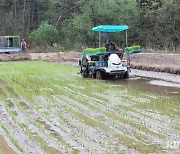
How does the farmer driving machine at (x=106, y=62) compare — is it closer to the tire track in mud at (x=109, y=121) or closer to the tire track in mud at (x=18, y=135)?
the tire track in mud at (x=109, y=121)

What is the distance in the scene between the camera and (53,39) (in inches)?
1628

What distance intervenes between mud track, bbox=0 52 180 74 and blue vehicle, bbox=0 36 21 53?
4.44 m

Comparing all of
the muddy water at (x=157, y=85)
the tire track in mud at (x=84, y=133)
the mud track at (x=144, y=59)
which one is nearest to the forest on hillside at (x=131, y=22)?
the mud track at (x=144, y=59)

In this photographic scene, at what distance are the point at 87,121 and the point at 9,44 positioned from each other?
33.2 m

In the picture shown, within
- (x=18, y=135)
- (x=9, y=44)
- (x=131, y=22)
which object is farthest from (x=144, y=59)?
(x=9, y=44)

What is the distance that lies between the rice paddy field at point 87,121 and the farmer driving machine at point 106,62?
9.70ft

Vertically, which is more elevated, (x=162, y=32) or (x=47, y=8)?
(x=47, y=8)

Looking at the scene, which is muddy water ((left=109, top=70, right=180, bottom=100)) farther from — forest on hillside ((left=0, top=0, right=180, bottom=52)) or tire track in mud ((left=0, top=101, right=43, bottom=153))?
forest on hillside ((left=0, top=0, right=180, bottom=52))

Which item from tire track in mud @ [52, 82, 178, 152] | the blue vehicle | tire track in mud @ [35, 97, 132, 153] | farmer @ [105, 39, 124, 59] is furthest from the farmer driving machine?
the blue vehicle

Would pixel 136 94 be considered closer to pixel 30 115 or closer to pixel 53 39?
pixel 30 115

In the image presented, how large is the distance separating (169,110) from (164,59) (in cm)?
1299

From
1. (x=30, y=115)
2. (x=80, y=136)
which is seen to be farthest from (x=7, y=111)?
(x=80, y=136)

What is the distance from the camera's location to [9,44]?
40.0 metres

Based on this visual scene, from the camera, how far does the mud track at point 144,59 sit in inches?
771
